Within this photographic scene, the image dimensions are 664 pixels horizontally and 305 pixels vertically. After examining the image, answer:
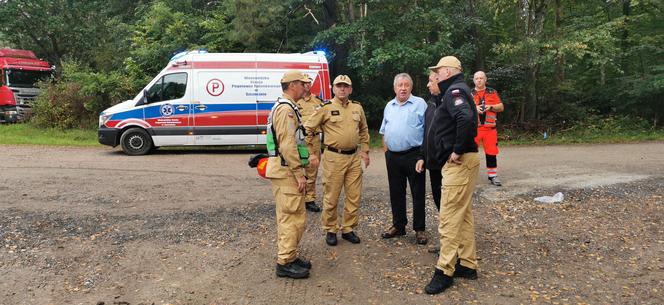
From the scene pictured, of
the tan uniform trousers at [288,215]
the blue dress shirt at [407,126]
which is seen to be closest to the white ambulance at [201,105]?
the blue dress shirt at [407,126]

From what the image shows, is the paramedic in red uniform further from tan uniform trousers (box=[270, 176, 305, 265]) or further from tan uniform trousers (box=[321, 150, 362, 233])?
tan uniform trousers (box=[270, 176, 305, 265])

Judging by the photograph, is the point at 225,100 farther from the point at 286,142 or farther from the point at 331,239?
the point at 286,142

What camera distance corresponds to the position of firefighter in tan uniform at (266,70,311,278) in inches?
163

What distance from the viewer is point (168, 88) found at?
11.6 metres

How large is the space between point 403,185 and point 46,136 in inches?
548

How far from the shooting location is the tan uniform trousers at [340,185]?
5.02 meters

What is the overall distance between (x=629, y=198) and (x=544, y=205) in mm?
1341

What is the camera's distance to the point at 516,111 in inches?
630

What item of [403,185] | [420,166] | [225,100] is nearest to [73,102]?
[225,100]

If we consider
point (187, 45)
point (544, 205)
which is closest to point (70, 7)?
point (187, 45)

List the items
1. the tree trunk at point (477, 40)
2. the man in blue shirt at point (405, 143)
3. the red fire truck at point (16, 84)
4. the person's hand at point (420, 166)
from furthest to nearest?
the red fire truck at point (16, 84), the tree trunk at point (477, 40), the man in blue shirt at point (405, 143), the person's hand at point (420, 166)

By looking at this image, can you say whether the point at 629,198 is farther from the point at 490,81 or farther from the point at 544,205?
the point at 490,81

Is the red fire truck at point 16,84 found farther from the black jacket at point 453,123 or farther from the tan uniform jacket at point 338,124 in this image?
the black jacket at point 453,123

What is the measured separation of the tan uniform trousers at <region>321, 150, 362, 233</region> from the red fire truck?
60.1 ft
